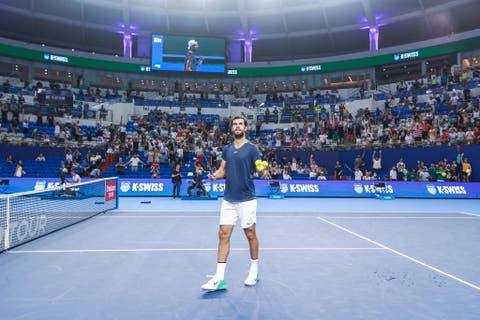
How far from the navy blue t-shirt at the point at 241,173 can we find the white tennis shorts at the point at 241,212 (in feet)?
0.24

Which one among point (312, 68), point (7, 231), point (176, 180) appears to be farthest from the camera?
point (312, 68)

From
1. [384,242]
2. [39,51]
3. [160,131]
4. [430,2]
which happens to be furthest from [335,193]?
[39,51]

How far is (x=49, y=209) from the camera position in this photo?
1098cm

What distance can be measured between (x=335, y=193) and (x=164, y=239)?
14.4 metres

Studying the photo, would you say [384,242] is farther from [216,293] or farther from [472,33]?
[472,33]

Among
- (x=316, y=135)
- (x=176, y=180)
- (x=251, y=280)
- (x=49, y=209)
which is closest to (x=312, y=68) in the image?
→ (x=316, y=135)

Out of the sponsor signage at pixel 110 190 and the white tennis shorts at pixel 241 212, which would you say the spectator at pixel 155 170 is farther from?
the white tennis shorts at pixel 241 212

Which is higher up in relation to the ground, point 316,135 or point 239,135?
point 316,135

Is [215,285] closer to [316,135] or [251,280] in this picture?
[251,280]

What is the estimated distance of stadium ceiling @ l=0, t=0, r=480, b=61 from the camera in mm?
34531

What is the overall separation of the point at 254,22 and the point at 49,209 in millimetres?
33971

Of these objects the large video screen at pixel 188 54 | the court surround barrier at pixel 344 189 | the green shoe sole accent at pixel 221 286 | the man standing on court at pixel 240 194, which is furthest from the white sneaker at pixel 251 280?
the large video screen at pixel 188 54

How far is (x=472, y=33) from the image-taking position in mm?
31484

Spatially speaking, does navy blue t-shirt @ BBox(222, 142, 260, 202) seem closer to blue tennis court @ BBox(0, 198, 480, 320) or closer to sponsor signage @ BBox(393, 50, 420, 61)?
blue tennis court @ BBox(0, 198, 480, 320)
